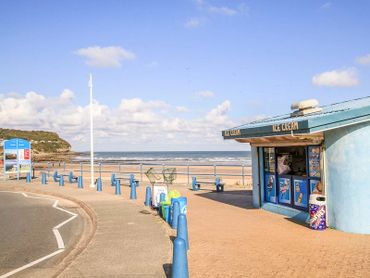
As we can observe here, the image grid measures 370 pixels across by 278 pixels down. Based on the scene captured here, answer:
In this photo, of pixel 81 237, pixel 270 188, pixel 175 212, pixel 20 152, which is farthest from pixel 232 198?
pixel 20 152

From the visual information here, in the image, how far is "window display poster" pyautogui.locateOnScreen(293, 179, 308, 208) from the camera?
38.1ft

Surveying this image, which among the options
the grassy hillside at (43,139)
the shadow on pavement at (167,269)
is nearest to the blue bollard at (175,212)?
the shadow on pavement at (167,269)

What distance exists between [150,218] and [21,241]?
12.1 ft

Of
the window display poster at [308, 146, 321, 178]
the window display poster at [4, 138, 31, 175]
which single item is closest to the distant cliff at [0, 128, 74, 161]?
the window display poster at [4, 138, 31, 175]

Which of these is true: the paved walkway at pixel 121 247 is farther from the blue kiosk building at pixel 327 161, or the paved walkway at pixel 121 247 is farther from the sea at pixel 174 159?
the sea at pixel 174 159

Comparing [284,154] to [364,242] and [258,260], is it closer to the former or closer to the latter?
[364,242]

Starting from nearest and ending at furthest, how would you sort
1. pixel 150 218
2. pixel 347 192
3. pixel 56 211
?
pixel 347 192 → pixel 150 218 → pixel 56 211

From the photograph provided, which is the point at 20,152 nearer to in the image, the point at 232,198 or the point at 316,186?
the point at 232,198

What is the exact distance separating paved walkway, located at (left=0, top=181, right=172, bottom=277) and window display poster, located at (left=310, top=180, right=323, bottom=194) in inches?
163

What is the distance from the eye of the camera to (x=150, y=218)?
39.6 feet

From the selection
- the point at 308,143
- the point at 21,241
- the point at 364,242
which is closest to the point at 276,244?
the point at 364,242

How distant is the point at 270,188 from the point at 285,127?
3.68 metres

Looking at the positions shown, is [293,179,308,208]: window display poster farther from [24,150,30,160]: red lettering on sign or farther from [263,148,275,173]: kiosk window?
[24,150,30,160]: red lettering on sign

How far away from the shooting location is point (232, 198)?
17.2 metres
